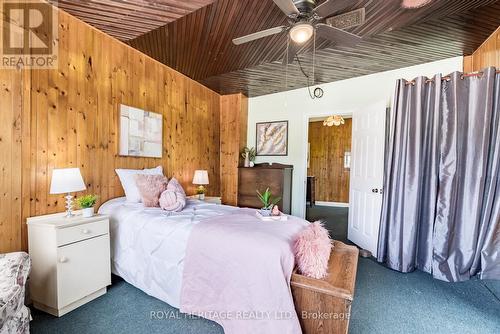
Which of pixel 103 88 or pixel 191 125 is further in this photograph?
pixel 191 125

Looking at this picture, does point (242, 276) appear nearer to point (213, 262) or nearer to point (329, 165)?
point (213, 262)

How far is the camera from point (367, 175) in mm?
3129

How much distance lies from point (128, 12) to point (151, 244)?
7.08 ft

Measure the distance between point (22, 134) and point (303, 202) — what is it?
3.76 meters

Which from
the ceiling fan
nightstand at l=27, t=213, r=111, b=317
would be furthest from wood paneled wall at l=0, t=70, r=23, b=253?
the ceiling fan

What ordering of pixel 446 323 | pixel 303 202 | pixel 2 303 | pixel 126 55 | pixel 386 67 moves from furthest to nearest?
pixel 303 202, pixel 386 67, pixel 126 55, pixel 446 323, pixel 2 303

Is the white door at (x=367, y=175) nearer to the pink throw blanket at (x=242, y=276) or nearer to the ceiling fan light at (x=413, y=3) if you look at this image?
the ceiling fan light at (x=413, y=3)

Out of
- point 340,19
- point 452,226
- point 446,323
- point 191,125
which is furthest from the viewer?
point 191,125

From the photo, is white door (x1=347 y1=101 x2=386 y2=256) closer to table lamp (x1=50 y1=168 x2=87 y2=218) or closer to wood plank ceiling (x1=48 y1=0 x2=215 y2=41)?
wood plank ceiling (x1=48 y1=0 x2=215 y2=41)

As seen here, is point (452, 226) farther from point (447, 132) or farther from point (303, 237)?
point (303, 237)

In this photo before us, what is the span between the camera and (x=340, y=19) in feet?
6.20

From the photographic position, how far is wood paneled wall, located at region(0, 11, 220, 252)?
185cm

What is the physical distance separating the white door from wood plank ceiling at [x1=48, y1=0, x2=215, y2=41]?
7.92 ft

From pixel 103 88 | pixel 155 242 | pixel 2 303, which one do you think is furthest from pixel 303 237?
pixel 103 88
